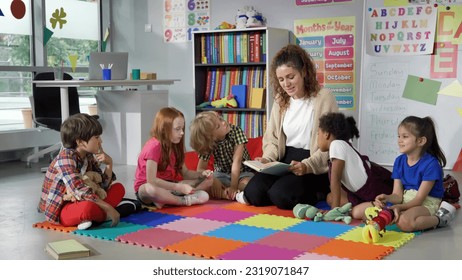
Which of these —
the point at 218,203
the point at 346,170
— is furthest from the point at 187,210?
the point at 346,170

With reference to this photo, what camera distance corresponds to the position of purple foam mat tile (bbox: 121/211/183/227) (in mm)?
3004

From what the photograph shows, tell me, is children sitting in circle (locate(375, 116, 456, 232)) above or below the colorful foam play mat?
above

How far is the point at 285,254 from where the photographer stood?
2.40 m

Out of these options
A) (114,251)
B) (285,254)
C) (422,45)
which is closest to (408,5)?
(422,45)

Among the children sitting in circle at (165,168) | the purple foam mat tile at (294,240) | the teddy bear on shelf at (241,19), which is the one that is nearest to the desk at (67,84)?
the teddy bear on shelf at (241,19)

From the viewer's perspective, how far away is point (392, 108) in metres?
5.02

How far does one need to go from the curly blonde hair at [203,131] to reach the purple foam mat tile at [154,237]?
0.81 meters

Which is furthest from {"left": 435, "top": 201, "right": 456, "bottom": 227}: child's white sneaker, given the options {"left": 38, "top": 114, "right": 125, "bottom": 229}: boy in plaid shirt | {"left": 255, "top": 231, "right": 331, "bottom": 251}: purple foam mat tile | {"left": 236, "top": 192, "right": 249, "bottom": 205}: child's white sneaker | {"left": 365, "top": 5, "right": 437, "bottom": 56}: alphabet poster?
{"left": 365, "top": 5, "right": 437, "bottom": 56}: alphabet poster

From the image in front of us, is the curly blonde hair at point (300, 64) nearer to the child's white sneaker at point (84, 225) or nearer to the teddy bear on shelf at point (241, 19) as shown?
the child's white sneaker at point (84, 225)

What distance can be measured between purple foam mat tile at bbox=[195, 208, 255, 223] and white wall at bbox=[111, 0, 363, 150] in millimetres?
2681

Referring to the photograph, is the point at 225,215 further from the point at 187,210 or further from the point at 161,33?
the point at 161,33

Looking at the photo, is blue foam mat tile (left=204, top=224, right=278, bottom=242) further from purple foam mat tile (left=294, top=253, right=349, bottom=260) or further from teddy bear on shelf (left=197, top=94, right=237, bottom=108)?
teddy bear on shelf (left=197, top=94, right=237, bottom=108)

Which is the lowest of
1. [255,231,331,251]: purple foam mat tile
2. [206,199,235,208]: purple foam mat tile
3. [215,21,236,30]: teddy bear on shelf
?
[206,199,235,208]: purple foam mat tile

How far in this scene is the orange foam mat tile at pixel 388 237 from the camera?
2.55 m
